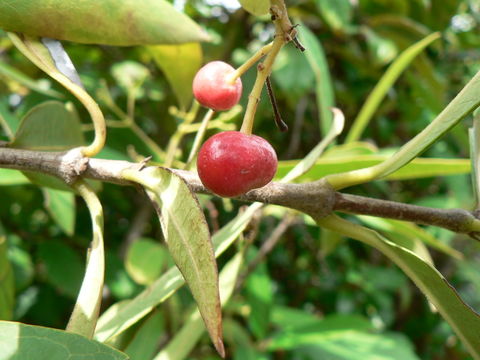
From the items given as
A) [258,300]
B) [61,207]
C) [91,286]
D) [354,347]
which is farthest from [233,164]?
[354,347]

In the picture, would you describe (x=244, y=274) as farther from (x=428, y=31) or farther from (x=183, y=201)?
(x=428, y=31)

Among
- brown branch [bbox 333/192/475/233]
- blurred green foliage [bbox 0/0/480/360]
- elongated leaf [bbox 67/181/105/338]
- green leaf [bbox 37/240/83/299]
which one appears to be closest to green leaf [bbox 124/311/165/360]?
blurred green foliage [bbox 0/0/480/360]

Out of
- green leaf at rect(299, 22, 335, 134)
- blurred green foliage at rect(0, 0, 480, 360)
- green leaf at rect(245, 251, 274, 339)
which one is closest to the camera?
green leaf at rect(299, 22, 335, 134)

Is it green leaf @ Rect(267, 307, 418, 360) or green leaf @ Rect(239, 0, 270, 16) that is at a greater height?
green leaf @ Rect(239, 0, 270, 16)

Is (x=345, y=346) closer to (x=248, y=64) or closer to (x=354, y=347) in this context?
(x=354, y=347)

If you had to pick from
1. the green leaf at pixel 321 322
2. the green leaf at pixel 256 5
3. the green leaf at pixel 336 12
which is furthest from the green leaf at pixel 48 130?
the green leaf at pixel 321 322

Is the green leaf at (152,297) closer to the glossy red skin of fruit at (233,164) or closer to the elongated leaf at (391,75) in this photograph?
the glossy red skin of fruit at (233,164)

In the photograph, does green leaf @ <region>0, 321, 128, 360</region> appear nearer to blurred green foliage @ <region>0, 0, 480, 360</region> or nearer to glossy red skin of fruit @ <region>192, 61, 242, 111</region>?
glossy red skin of fruit @ <region>192, 61, 242, 111</region>
